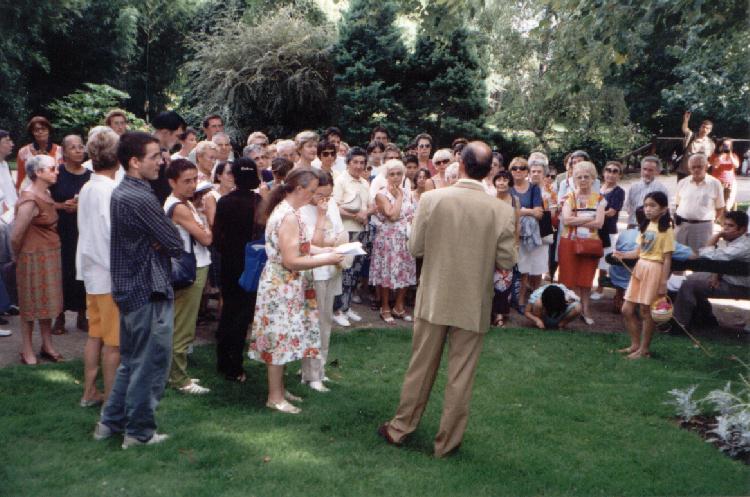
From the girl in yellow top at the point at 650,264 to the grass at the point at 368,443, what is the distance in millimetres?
570

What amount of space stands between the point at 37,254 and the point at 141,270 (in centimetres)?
239

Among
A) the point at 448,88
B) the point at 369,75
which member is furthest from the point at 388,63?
the point at 448,88

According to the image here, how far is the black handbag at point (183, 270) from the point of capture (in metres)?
5.20

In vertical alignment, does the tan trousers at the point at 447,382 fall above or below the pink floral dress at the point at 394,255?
below

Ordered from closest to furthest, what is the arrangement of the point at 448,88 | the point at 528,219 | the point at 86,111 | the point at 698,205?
the point at 528,219 → the point at 698,205 → the point at 448,88 → the point at 86,111

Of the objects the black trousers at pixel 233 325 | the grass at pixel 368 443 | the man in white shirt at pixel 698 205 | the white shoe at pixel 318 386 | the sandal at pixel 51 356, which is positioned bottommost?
the grass at pixel 368 443

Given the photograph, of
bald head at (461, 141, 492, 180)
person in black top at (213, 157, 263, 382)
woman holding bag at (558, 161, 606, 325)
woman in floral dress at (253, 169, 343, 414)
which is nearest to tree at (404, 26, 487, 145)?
woman holding bag at (558, 161, 606, 325)

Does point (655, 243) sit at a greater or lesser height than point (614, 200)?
lesser

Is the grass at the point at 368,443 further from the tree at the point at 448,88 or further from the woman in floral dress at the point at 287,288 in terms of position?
the tree at the point at 448,88

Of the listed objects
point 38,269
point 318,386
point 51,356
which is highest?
point 38,269

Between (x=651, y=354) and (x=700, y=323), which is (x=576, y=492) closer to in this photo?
(x=651, y=354)

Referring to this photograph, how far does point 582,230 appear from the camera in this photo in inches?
341

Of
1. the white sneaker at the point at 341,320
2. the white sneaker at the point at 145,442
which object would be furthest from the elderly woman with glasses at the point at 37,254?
the white sneaker at the point at 341,320

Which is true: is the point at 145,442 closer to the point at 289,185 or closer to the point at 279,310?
the point at 279,310
